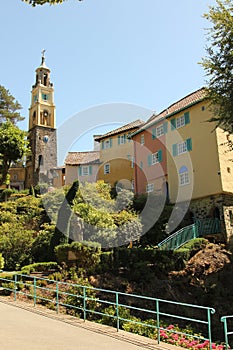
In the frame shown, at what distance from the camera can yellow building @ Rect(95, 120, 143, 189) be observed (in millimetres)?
39344

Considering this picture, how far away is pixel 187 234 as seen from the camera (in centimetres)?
2394

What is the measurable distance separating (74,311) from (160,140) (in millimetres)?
22043

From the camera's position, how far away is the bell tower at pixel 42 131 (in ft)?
187

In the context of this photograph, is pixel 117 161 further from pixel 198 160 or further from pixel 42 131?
pixel 42 131

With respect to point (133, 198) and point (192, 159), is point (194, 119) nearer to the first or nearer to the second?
point (192, 159)

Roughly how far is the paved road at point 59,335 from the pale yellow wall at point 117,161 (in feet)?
94.0

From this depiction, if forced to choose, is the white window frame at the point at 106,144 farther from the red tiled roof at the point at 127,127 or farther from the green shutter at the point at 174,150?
the green shutter at the point at 174,150

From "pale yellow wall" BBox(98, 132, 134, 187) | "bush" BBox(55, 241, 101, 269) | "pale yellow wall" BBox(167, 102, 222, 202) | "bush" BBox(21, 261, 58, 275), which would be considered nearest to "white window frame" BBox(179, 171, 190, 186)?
"pale yellow wall" BBox(167, 102, 222, 202)

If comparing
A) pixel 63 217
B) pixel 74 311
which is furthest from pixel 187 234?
pixel 74 311

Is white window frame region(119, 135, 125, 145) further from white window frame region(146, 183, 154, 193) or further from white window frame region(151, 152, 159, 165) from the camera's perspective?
white window frame region(146, 183, 154, 193)

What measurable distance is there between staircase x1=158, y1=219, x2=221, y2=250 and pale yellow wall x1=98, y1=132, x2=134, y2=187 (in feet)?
48.5

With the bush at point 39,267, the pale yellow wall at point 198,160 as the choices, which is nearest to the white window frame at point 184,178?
the pale yellow wall at point 198,160

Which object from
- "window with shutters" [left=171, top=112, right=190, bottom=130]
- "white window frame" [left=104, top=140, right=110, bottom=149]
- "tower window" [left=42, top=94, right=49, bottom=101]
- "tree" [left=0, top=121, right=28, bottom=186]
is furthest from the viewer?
"tower window" [left=42, top=94, right=49, bottom=101]

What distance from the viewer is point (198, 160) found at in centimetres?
2731
